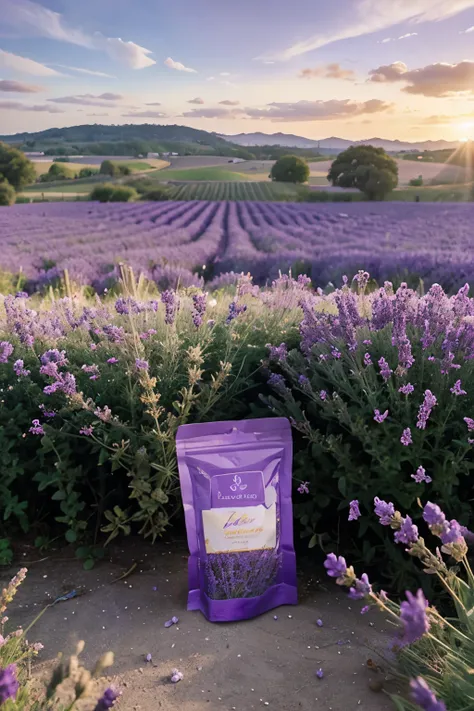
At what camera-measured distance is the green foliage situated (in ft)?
68.2

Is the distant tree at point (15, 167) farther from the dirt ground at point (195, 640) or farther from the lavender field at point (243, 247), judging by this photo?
the dirt ground at point (195, 640)

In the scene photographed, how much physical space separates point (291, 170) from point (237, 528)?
17.5 metres

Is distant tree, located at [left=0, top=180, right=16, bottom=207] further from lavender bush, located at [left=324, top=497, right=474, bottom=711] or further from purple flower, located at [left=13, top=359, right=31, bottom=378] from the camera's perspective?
lavender bush, located at [left=324, top=497, right=474, bottom=711]

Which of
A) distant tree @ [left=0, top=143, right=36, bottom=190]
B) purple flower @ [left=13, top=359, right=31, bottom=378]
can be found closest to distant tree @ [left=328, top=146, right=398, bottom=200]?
distant tree @ [left=0, top=143, right=36, bottom=190]

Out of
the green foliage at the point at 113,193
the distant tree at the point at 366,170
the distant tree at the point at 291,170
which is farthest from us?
the green foliage at the point at 113,193

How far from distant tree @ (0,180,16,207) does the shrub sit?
15.2 m

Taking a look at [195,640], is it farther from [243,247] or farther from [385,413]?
[243,247]

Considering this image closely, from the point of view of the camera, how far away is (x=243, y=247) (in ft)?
30.6

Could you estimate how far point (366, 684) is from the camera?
6.12 feet

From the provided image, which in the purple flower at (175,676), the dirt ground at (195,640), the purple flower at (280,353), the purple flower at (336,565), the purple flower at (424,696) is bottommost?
the dirt ground at (195,640)

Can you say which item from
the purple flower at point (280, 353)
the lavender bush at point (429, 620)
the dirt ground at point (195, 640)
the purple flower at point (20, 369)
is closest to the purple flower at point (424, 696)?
the lavender bush at point (429, 620)

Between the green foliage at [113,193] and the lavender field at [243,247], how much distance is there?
4955 millimetres

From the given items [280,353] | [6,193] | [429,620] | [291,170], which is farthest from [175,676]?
[291,170]

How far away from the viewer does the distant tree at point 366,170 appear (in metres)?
18.5
